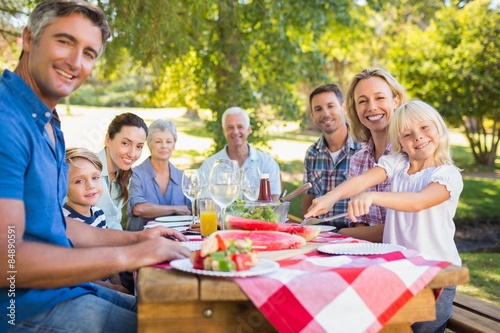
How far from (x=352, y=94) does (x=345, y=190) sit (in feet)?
4.27

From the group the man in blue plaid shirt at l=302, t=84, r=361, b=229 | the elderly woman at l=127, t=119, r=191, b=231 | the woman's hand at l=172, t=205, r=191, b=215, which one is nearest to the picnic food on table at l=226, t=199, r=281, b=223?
the woman's hand at l=172, t=205, r=191, b=215

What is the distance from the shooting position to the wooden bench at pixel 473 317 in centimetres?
304

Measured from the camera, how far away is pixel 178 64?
10914mm

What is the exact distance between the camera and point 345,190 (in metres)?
3.07

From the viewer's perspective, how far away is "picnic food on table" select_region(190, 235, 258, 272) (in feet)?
6.57

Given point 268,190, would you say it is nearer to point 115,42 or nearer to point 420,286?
point 420,286

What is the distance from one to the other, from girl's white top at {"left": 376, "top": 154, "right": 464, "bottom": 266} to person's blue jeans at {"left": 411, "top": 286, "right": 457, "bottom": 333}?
0.16 m

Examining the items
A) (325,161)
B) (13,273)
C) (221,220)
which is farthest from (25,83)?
(325,161)

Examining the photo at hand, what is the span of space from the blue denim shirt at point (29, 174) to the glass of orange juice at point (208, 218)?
3.20 feet

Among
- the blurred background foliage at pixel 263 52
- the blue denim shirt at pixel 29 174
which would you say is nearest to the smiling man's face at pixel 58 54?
the blue denim shirt at pixel 29 174

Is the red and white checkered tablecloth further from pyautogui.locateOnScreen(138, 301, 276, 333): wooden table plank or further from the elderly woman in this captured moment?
the elderly woman

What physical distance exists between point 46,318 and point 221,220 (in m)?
1.19

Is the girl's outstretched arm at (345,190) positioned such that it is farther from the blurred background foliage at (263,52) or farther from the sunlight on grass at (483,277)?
the blurred background foliage at (263,52)

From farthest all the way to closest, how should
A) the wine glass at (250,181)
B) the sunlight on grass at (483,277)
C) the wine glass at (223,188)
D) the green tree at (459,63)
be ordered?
1. the green tree at (459,63)
2. the sunlight on grass at (483,277)
3. the wine glass at (250,181)
4. the wine glass at (223,188)
